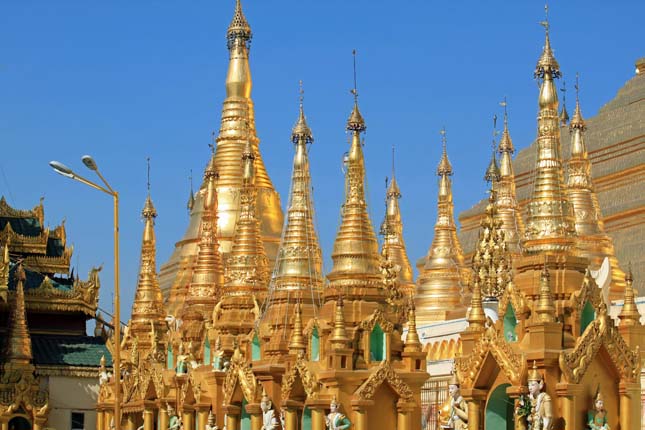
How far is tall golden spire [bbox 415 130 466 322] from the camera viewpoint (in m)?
43.9

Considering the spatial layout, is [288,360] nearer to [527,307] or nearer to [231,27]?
[527,307]

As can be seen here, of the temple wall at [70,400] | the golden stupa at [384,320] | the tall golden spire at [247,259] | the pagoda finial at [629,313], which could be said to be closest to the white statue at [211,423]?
the golden stupa at [384,320]

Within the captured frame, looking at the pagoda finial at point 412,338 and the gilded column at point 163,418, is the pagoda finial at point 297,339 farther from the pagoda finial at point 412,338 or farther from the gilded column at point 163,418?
the gilded column at point 163,418

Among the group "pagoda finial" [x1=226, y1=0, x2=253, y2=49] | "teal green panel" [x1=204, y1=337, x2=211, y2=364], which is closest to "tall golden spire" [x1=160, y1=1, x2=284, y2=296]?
"pagoda finial" [x1=226, y1=0, x2=253, y2=49]

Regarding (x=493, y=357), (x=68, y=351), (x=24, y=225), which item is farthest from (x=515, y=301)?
(x=24, y=225)

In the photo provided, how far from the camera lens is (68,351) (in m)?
51.8

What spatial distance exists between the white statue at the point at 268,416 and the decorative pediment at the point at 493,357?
6092mm

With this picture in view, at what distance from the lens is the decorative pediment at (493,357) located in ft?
86.3

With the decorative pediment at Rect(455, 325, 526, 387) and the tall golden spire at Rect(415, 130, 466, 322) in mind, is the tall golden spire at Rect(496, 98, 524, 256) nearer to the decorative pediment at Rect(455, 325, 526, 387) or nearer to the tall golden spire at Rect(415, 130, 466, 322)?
the tall golden spire at Rect(415, 130, 466, 322)

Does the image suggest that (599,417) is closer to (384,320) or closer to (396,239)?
(384,320)

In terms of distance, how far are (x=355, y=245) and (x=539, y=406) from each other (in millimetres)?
8090

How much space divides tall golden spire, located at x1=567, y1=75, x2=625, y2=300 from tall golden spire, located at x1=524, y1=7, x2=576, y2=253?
16.1 feet

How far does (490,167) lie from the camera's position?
4319 cm

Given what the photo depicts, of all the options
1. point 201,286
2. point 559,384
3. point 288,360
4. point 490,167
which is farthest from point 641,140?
point 559,384
